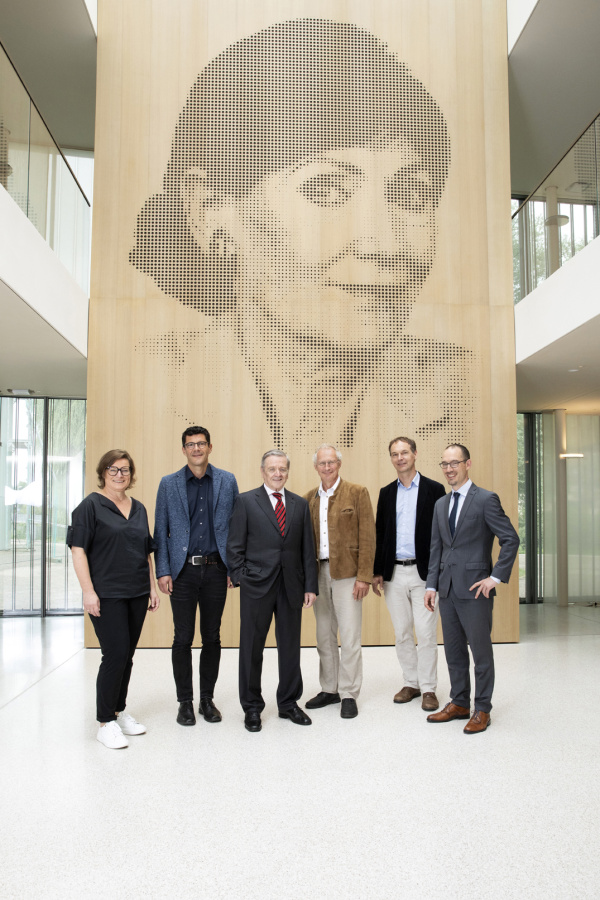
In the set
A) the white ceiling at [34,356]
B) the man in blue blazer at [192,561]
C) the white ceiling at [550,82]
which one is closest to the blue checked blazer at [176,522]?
the man in blue blazer at [192,561]

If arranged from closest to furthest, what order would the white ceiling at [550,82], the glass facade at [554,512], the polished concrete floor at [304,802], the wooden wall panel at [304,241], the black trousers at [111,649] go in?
the polished concrete floor at [304,802]
the black trousers at [111,649]
the wooden wall panel at [304,241]
the white ceiling at [550,82]
the glass facade at [554,512]

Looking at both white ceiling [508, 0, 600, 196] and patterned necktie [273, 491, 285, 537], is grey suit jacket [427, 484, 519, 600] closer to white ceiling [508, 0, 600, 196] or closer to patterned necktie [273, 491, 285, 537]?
patterned necktie [273, 491, 285, 537]

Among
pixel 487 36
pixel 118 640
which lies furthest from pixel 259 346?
pixel 487 36

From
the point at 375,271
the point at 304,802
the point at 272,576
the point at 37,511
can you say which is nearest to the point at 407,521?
the point at 272,576

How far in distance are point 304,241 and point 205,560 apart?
353cm

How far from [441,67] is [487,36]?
55 centimetres

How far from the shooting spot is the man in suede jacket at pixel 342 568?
391 cm

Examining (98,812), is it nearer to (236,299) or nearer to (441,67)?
(236,299)

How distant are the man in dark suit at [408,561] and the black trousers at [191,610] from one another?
1.03 m

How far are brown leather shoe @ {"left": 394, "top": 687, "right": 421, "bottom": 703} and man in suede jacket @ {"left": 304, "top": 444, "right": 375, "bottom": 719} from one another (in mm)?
342

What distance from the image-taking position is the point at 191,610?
3.76 metres

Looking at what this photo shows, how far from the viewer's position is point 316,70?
6277 millimetres

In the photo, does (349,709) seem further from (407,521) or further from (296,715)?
(407,521)

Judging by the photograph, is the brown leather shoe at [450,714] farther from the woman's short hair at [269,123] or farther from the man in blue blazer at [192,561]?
the woman's short hair at [269,123]
